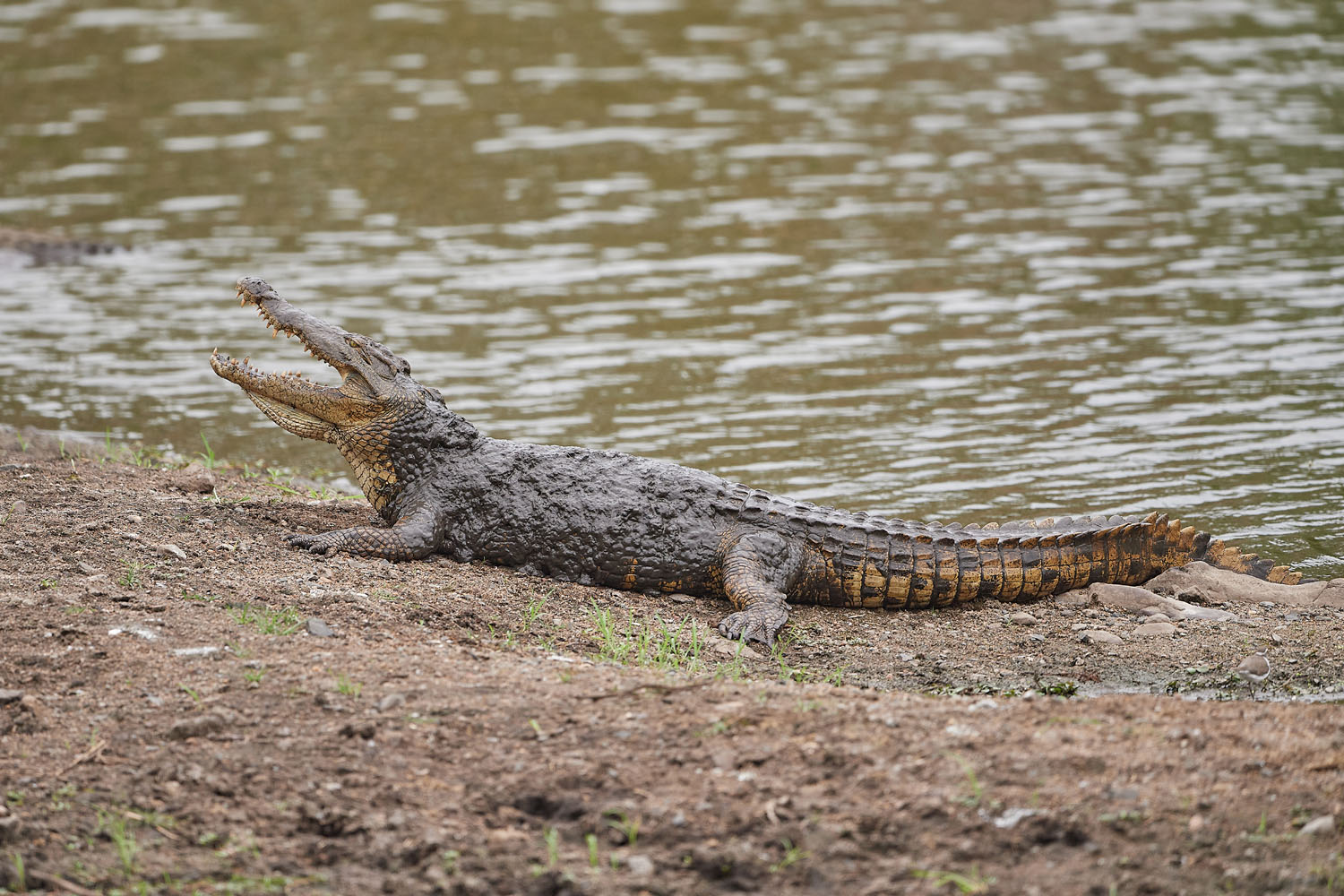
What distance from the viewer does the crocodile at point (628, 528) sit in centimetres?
640

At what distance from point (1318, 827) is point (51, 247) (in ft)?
44.7

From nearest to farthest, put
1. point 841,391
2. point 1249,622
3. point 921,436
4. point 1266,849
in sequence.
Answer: point 1266,849 → point 1249,622 → point 921,436 → point 841,391

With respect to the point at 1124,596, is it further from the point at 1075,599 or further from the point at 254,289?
the point at 254,289

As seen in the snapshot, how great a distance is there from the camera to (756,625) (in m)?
5.91

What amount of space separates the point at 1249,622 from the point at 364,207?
11488 mm

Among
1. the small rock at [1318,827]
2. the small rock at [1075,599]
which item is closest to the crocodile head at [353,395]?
the small rock at [1075,599]

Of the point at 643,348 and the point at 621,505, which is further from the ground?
the point at 621,505

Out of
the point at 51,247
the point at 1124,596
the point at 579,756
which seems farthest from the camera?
the point at 51,247

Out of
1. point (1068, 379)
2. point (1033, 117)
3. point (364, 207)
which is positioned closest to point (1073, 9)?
point (1033, 117)

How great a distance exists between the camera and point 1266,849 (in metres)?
3.76

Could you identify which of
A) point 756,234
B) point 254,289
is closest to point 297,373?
point 254,289

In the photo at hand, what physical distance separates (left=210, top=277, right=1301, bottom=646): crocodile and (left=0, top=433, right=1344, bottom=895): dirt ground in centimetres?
69

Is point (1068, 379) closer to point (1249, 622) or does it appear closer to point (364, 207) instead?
point (1249, 622)

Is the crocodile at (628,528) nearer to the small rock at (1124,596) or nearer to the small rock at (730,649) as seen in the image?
the small rock at (1124,596)
